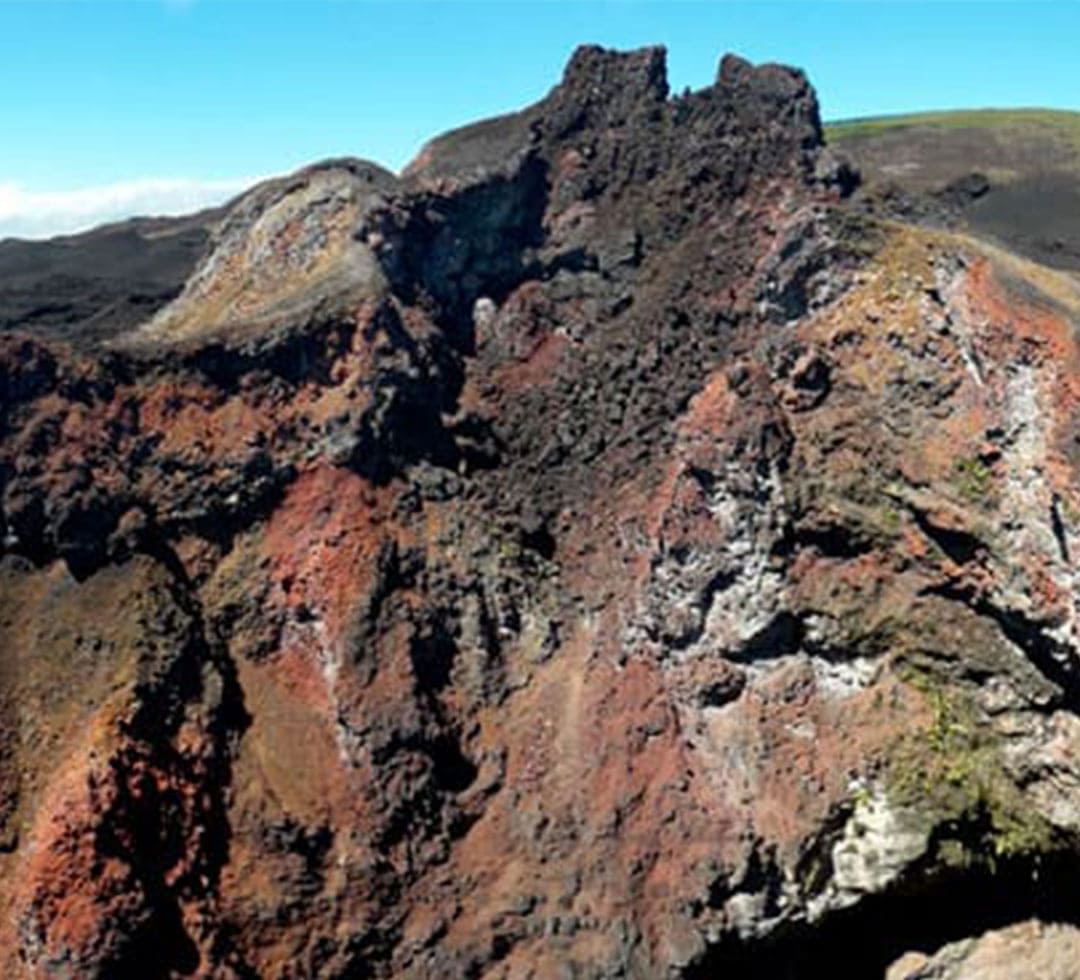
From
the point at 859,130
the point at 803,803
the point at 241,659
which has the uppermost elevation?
the point at 859,130

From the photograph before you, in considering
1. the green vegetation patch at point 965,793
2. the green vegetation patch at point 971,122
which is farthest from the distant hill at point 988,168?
the green vegetation patch at point 965,793

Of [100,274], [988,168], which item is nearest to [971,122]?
[988,168]

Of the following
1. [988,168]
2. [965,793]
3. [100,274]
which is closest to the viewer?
[965,793]

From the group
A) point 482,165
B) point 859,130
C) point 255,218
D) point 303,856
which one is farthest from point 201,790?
point 859,130

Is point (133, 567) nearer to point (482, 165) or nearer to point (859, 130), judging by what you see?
point (482, 165)

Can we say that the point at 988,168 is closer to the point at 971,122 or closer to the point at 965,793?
the point at 971,122

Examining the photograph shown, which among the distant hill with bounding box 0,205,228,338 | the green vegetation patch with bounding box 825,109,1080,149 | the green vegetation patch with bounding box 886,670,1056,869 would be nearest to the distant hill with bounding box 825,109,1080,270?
the green vegetation patch with bounding box 825,109,1080,149
